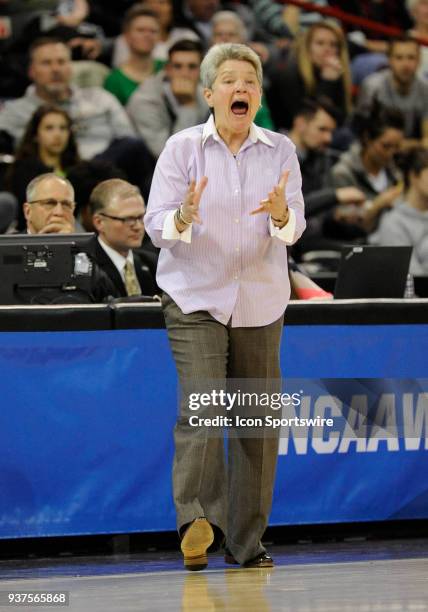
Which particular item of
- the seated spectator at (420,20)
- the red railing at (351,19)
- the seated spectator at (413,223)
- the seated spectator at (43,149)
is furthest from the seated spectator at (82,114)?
the seated spectator at (420,20)

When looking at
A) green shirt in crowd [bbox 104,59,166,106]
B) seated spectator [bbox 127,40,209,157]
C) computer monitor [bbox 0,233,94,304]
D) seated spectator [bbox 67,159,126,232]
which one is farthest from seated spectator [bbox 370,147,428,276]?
computer monitor [bbox 0,233,94,304]

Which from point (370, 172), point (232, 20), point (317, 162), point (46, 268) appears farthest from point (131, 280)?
point (232, 20)

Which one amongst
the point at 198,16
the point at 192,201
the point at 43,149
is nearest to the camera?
the point at 192,201

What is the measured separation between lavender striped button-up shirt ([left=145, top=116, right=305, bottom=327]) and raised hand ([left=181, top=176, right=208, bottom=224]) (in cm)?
11

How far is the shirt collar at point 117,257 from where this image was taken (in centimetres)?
612

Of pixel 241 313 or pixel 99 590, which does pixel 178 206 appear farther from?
pixel 99 590

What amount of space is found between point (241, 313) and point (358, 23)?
6.96 m

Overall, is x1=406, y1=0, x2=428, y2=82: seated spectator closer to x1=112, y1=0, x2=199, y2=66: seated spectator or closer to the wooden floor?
x1=112, y1=0, x2=199, y2=66: seated spectator

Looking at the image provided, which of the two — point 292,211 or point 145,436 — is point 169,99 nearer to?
point 145,436

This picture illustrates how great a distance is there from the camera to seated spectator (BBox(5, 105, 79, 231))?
25.4 ft

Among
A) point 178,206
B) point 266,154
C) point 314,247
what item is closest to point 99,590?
point 178,206

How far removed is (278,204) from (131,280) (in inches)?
87.5

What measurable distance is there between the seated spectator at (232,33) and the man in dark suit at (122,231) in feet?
10.7

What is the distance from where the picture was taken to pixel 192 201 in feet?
13.1
